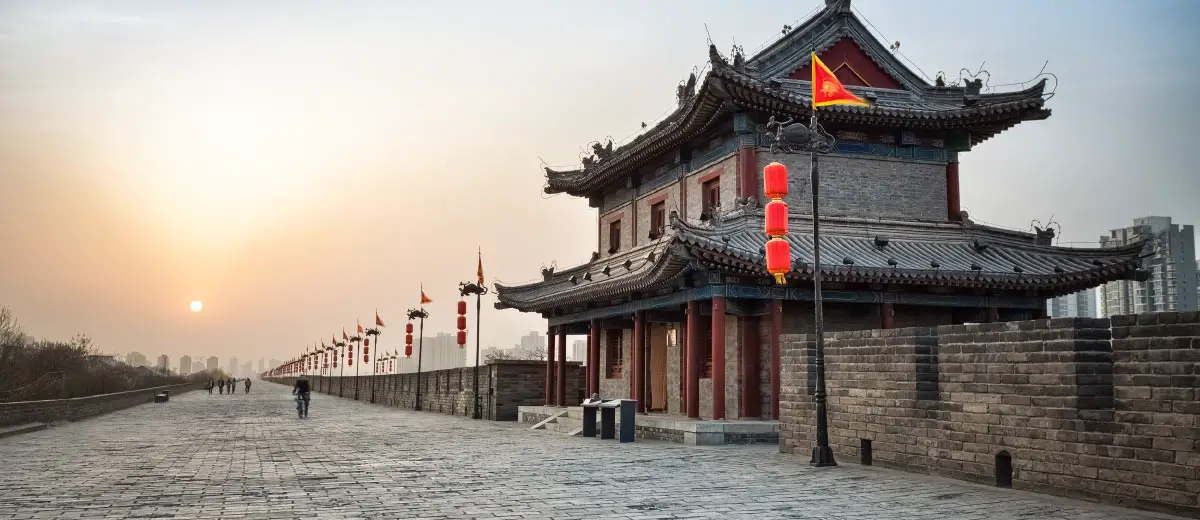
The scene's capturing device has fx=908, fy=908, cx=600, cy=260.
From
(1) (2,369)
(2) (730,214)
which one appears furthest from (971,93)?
(1) (2,369)

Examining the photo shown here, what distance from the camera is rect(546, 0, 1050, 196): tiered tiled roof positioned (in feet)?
67.5

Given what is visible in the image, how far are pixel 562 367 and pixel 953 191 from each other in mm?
13099

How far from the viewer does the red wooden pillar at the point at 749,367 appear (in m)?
19.9

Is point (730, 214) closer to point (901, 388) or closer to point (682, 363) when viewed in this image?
point (682, 363)

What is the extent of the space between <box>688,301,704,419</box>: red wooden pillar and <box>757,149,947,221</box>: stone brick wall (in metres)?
3.81

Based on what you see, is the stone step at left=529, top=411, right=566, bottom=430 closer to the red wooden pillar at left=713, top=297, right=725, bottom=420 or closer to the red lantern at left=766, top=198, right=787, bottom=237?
the red wooden pillar at left=713, top=297, right=725, bottom=420

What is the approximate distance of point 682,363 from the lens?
923 inches

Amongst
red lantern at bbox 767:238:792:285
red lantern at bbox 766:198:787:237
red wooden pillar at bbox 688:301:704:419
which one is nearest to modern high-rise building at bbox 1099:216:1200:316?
red wooden pillar at bbox 688:301:704:419

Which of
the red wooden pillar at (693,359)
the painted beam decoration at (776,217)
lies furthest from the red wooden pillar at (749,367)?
the painted beam decoration at (776,217)

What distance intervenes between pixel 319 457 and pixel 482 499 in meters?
6.52

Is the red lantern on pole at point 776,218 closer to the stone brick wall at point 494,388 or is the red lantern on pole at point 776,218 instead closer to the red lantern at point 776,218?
the red lantern at point 776,218

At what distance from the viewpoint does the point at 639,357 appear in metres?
23.8

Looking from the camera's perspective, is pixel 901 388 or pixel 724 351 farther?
pixel 724 351

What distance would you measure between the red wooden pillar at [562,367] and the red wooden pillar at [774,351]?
10.4m
